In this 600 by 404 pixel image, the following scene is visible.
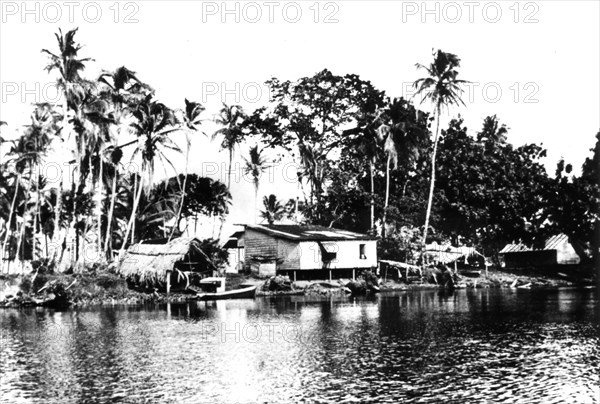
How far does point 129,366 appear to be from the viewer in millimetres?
24094

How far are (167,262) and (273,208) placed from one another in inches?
1662

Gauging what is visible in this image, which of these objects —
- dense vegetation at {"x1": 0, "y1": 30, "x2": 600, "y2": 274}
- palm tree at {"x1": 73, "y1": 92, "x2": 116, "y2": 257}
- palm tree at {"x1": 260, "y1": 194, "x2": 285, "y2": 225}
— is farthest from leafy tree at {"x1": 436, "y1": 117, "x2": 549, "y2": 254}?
palm tree at {"x1": 73, "y1": 92, "x2": 116, "y2": 257}

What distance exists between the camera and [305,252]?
59.6 meters

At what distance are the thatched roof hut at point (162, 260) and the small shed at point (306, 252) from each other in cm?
788

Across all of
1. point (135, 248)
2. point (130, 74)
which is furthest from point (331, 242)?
point (130, 74)

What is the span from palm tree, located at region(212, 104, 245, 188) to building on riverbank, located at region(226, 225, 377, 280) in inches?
456

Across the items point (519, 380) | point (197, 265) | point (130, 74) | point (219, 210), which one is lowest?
point (519, 380)

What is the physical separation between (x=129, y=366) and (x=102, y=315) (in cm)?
1659

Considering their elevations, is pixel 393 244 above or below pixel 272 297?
above

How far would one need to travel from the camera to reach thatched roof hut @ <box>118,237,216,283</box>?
4931 cm

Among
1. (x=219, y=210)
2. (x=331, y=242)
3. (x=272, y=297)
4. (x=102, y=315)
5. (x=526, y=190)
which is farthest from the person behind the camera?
(x=219, y=210)

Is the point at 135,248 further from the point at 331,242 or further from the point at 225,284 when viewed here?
the point at 331,242

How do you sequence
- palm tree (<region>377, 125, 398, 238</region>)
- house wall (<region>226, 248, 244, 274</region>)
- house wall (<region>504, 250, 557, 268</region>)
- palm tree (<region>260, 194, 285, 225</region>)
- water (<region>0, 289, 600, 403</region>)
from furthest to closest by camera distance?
palm tree (<region>260, 194, 285, 225</region>) < house wall (<region>504, 250, 557, 268</region>) < palm tree (<region>377, 125, 398, 238</region>) < house wall (<region>226, 248, 244, 274</region>) < water (<region>0, 289, 600, 403</region>)

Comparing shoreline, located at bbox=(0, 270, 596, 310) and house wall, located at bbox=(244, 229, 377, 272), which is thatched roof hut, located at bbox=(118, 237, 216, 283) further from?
house wall, located at bbox=(244, 229, 377, 272)
